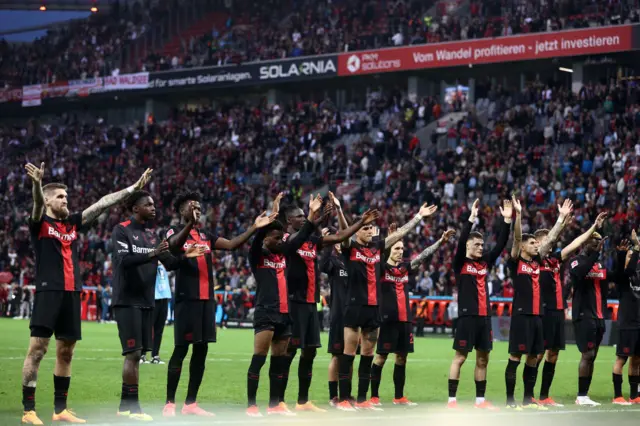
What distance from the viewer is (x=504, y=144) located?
43.5 metres

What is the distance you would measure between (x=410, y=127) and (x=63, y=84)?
2394 centimetres

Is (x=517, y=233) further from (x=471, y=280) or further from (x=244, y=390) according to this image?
(x=244, y=390)

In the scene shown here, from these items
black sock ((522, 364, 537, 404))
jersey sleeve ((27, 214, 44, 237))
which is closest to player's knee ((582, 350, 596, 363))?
black sock ((522, 364, 537, 404))

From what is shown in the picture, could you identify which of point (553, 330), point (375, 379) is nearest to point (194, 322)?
point (375, 379)

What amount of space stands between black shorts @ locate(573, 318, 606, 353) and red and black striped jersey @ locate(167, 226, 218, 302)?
6.21m

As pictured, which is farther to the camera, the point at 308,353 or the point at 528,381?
the point at 528,381

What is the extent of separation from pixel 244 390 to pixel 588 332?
5292 millimetres

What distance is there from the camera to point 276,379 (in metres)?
14.2

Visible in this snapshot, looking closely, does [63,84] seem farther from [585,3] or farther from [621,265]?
[621,265]

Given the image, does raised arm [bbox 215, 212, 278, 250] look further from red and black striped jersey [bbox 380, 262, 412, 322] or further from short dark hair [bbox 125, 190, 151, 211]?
red and black striped jersey [bbox 380, 262, 412, 322]

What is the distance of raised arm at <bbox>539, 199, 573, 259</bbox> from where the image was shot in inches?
645

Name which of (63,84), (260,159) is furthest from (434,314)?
(63,84)

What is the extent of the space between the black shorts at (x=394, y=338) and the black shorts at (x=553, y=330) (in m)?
2.03

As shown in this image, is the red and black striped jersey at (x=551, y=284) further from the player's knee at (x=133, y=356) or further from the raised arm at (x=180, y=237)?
the player's knee at (x=133, y=356)
